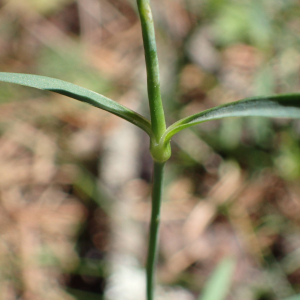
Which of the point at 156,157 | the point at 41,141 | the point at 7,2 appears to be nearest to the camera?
the point at 156,157

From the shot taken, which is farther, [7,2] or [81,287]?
[7,2]

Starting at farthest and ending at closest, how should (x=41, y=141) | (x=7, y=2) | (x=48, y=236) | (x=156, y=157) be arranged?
(x=7, y=2) → (x=41, y=141) → (x=48, y=236) → (x=156, y=157)

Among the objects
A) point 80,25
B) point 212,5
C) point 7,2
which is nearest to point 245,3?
point 212,5

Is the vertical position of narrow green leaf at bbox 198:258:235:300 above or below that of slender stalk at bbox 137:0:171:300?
below

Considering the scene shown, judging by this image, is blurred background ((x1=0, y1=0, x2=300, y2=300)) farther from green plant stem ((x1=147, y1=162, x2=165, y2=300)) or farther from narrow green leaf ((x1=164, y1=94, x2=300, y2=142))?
narrow green leaf ((x1=164, y1=94, x2=300, y2=142))

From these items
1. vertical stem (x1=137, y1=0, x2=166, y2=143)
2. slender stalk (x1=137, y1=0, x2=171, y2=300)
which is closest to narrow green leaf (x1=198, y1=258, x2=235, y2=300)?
slender stalk (x1=137, y1=0, x2=171, y2=300)

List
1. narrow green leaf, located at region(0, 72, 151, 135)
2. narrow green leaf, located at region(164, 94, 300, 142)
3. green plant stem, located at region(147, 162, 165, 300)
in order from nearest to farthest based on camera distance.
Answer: narrow green leaf, located at region(164, 94, 300, 142) → narrow green leaf, located at region(0, 72, 151, 135) → green plant stem, located at region(147, 162, 165, 300)

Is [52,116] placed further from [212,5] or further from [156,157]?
[156,157]
